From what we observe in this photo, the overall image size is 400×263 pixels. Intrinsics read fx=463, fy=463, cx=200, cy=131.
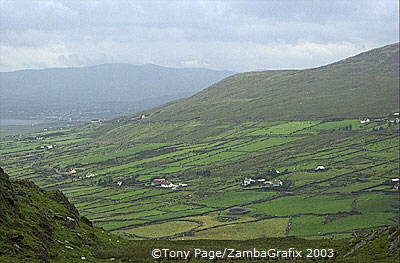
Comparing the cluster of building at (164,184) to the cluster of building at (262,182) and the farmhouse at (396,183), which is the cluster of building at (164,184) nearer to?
the cluster of building at (262,182)

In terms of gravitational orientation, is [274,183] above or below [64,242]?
below

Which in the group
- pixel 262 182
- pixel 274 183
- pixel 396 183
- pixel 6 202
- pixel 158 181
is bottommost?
pixel 262 182

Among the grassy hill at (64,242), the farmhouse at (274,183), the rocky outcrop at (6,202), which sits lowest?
the farmhouse at (274,183)

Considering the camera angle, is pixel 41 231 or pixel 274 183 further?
pixel 274 183

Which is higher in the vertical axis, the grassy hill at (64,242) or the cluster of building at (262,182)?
the grassy hill at (64,242)

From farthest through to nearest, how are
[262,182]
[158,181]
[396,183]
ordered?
[158,181]
[262,182]
[396,183]

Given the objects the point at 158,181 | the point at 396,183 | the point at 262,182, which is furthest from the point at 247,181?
the point at 396,183

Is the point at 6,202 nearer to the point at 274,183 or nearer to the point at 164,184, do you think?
the point at 274,183

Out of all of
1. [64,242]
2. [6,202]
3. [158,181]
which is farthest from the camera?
[158,181]

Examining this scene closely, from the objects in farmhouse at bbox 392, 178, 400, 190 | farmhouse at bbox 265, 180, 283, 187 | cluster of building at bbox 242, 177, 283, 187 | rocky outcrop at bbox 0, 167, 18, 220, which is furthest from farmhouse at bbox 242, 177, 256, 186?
rocky outcrop at bbox 0, 167, 18, 220

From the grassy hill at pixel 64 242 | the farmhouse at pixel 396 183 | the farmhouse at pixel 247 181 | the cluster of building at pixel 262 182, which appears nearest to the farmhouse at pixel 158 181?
the farmhouse at pixel 247 181

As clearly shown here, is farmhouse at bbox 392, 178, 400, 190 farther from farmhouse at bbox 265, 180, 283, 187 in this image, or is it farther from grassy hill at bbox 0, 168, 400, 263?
grassy hill at bbox 0, 168, 400, 263

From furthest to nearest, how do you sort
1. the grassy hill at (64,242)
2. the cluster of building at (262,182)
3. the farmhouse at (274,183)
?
the cluster of building at (262,182)
the farmhouse at (274,183)
the grassy hill at (64,242)
